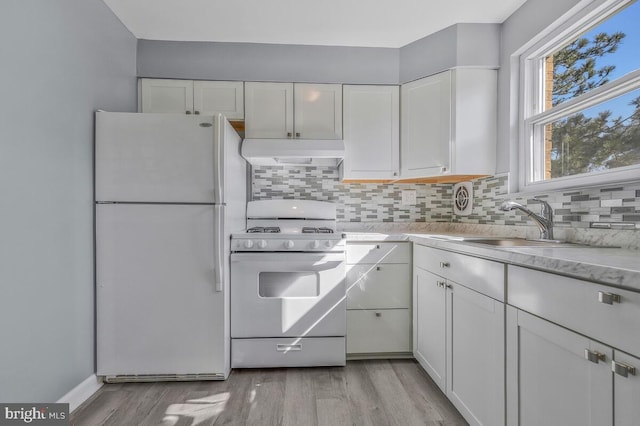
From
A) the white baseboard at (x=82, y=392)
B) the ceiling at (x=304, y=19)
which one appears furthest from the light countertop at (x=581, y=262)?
the white baseboard at (x=82, y=392)

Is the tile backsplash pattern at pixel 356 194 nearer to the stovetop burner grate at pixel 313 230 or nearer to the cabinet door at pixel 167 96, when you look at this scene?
the stovetop burner grate at pixel 313 230

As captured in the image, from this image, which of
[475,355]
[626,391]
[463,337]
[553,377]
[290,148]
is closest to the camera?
[626,391]

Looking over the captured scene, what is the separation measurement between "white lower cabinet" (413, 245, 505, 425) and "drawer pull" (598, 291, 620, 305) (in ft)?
1.44

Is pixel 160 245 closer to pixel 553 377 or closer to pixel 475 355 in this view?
pixel 475 355

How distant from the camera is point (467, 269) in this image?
1.55m

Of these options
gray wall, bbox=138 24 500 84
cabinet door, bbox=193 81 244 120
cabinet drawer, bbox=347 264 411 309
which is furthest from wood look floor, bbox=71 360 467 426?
gray wall, bbox=138 24 500 84

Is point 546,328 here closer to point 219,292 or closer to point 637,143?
point 637,143

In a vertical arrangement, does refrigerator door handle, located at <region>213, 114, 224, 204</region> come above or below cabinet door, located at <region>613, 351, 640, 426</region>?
above

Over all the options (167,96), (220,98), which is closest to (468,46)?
(220,98)

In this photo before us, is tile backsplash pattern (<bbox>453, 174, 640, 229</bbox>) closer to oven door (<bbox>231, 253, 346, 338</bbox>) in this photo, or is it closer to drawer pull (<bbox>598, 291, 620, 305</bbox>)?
drawer pull (<bbox>598, 291, 620, 305</bbox>)

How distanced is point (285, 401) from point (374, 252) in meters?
1.09

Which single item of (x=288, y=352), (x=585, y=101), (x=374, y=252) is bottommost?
(x=288, y=352)

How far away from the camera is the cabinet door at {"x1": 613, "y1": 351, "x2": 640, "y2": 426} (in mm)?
765

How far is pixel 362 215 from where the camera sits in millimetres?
2926
